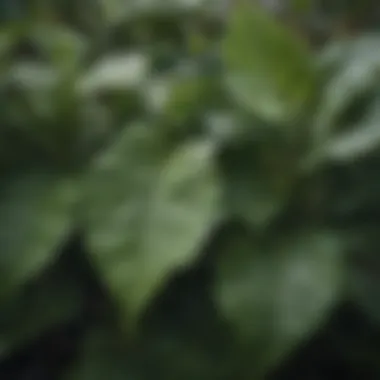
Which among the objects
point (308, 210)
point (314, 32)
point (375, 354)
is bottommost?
point (375, 354)

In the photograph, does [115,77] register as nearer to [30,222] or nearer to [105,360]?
[30,222]

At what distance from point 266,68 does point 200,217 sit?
18 centimetres

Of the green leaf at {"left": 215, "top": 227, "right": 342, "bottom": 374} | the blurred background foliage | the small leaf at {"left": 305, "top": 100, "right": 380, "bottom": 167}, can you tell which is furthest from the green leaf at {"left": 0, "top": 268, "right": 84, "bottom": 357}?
the small leaf at {"left": 305, "top": 100, "right": 380, "bottom": 167}

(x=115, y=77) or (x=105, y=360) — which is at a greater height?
(x=115, y=77)

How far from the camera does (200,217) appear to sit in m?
0.78

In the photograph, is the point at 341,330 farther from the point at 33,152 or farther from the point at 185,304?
the point at 33,152

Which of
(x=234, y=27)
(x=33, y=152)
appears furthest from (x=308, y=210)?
(x=33, y=152)

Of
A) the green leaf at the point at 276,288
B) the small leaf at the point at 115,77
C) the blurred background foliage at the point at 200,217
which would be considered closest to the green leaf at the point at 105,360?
the blurred background foliage at the point at 200,217

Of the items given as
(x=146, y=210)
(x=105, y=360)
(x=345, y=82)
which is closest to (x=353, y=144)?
(x=345, y=82)

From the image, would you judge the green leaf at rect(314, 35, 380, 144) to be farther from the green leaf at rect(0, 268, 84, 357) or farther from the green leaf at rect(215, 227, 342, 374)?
the green leaf at rect(0, 268, 84, 357)

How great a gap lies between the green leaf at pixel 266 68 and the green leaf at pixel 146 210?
67 millimetres

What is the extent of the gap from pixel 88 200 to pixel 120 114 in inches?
5.9

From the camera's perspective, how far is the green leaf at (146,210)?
761 mm

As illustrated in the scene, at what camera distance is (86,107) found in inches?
37.8
